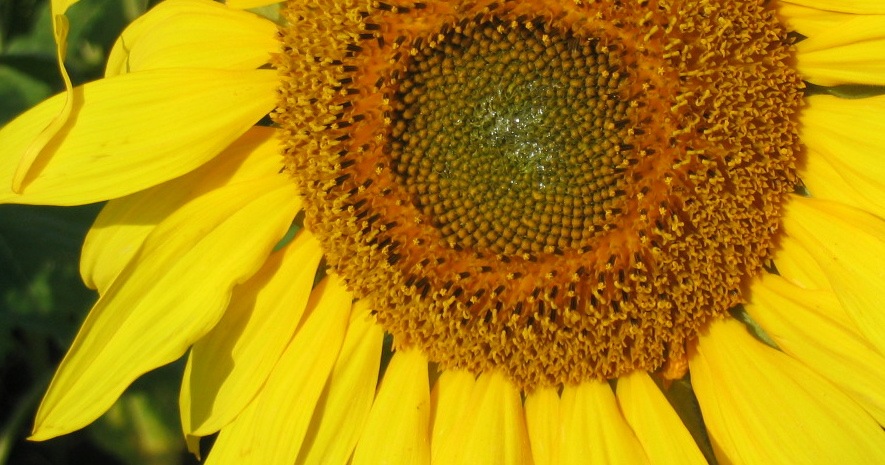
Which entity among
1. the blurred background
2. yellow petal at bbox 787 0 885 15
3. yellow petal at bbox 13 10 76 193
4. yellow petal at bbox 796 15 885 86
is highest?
yellow petal at bbox 787 0 885 15

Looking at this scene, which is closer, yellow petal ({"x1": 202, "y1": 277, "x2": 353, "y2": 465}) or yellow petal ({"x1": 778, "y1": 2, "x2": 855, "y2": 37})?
yellow petal ({"x1": 778, "y1": 2, "x2": 855, "y2": 37})

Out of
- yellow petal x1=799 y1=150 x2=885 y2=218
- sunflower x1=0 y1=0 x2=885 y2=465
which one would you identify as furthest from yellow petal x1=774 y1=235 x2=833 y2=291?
yellow petal x1=799 y1=150 x2=885 y2=218

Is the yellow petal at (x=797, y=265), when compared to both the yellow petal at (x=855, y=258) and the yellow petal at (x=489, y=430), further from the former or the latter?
the yellow petal at (x=489, y=430)

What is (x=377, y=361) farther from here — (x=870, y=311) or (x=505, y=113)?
(x=870, y=311)

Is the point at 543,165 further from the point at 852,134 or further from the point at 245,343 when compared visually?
the point at 245,343

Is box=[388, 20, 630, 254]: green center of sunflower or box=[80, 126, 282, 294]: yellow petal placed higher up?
box=[388, 20, 630, 254]: green center of sunflower

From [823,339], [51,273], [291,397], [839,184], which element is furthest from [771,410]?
[51,273]

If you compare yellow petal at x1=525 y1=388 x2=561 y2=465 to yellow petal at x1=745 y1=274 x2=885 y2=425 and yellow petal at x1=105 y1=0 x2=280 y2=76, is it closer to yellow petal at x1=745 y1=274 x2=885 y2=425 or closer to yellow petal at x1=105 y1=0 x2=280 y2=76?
yellow petal at x1=745 y1=274 x2=885 y2=425

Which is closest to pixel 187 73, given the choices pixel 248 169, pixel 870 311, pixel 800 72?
pixel 248 169
